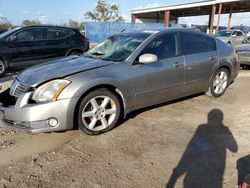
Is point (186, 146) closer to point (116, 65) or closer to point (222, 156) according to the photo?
point (222, 156)

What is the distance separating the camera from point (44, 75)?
12.3ft

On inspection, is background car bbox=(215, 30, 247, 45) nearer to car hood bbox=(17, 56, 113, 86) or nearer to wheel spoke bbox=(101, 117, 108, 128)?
car hood bbox=(17, 56, 113, 86)

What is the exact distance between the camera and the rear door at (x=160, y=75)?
169 inches

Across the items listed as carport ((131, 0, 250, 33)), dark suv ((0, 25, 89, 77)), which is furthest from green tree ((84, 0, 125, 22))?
dark suv ((0, 25, 89, 77))

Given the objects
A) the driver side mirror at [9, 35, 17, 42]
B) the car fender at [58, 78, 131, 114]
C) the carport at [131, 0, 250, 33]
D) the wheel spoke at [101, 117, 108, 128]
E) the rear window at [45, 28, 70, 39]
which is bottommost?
the wheel spoke at [101, 117, 108, 128]

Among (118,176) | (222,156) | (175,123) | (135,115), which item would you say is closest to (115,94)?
(135,115)

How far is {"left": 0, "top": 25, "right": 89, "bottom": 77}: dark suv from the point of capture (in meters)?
8.80

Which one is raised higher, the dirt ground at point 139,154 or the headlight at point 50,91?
the headlight at point 50,91

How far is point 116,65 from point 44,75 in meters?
1.08

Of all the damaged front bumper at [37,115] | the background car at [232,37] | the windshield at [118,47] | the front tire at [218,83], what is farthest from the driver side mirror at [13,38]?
the background car at [232,37]

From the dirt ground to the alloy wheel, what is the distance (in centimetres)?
18

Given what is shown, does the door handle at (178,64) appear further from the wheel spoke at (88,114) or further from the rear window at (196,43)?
the wheel spoke at (88,114)

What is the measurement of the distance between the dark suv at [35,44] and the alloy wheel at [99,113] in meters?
6.03

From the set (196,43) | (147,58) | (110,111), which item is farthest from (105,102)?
(196,43)
